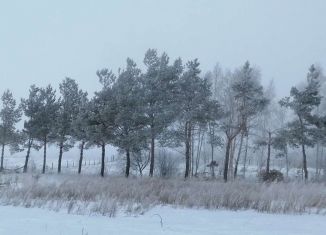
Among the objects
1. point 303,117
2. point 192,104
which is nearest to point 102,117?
point 192,104

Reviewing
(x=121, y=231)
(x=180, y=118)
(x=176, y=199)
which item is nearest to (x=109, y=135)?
(x=180, y=118)

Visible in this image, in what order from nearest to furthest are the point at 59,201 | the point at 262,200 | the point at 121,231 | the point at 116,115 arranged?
the point at 121,231, the point at 59,201, the point at 262,200, the point at 116,115

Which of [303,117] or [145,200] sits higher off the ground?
[303,117]

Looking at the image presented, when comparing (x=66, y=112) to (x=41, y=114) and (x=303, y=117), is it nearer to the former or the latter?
(x=41, y=114)

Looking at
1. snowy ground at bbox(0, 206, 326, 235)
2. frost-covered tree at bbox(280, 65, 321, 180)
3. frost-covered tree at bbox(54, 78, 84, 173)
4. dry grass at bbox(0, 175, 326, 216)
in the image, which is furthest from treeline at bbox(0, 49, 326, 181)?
snowy ground at bbox(0, 206, 326, 235)

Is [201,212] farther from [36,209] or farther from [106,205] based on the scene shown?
[36,209]

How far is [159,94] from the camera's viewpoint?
112 ft

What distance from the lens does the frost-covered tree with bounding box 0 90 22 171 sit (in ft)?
142

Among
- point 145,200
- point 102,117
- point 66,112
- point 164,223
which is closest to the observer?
point 164,223

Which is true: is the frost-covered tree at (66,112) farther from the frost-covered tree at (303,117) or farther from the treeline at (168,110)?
the frost-covered tree at (303,117)

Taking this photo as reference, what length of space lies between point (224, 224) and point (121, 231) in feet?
8.76

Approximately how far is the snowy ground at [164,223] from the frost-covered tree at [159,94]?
21.9 metres

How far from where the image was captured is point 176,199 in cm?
1269

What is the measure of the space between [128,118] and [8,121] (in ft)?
56.8
